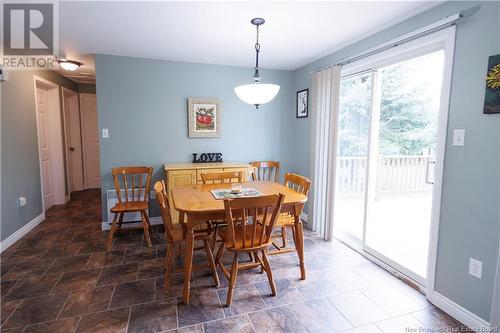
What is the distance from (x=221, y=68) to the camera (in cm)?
392

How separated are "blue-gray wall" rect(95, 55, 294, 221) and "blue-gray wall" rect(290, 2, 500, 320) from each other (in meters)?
2.47

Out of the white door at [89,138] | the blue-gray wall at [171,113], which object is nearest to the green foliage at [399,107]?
the blue-gray wall at [171,113]

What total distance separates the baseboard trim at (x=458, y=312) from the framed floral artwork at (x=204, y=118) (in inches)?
122

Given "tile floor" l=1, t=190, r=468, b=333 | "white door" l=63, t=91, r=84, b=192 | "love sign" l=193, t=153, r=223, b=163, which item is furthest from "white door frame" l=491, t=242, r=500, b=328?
"white door" l=63, t=91, r=84, b=192

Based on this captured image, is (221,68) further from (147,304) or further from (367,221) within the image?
(147,304)

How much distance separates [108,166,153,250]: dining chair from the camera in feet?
10.2

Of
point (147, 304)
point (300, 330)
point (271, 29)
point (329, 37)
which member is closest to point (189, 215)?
point (147, 304)

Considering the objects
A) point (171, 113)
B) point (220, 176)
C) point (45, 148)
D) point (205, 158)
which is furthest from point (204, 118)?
point (45, 148)

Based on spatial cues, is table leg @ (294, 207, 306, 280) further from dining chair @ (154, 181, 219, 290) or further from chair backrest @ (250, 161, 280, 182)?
chair backrest @ (250, 161, 280, 182)

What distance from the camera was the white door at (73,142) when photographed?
544 cm

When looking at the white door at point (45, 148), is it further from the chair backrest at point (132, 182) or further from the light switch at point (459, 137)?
the light switch at point (459, 137)

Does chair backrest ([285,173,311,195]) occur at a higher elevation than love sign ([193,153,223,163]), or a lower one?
lower

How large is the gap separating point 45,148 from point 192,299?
404 centimetres
